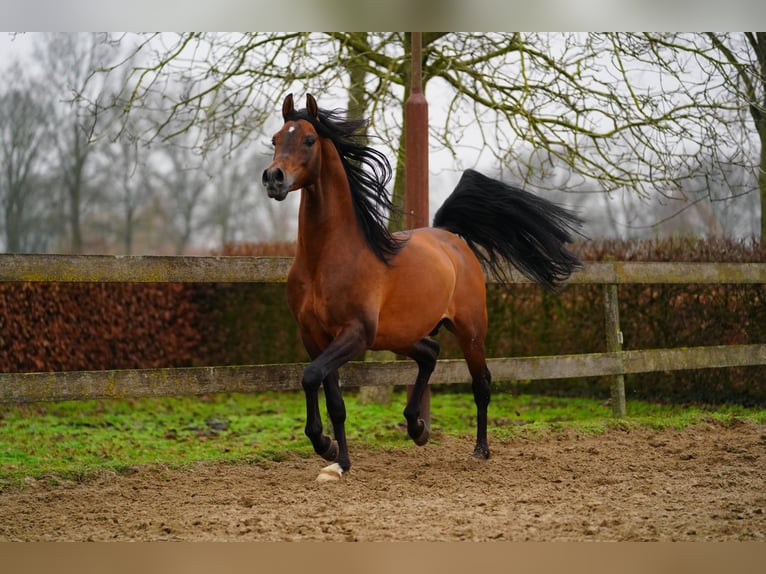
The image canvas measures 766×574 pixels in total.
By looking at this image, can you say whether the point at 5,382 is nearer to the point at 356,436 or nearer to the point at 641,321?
the point at 356,436

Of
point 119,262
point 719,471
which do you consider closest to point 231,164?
point 119,262

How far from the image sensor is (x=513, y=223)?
197 inches

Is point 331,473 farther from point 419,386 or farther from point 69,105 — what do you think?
point 69,105

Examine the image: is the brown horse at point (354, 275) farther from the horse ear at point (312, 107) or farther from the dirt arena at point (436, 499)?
the dirt arena at point (436, 499)

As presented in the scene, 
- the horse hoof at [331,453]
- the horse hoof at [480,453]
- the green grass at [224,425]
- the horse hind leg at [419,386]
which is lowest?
the green grass at [224,425]

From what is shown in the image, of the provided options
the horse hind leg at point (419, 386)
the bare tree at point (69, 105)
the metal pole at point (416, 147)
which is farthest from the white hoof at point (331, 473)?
the bare tree at point (69, 105)

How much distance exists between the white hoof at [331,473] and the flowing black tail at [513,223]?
174cm

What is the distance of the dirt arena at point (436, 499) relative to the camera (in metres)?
3.18

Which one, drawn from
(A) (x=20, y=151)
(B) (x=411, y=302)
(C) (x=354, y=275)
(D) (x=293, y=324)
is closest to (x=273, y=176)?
(C) (x=354, y=275)

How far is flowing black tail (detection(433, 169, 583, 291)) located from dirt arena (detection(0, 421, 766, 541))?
1237 millimetres

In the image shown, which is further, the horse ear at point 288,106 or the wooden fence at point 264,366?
the wooden fence at point 264,366

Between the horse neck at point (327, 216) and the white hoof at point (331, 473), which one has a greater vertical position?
the horse neck at point (327, 216)

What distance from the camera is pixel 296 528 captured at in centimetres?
320

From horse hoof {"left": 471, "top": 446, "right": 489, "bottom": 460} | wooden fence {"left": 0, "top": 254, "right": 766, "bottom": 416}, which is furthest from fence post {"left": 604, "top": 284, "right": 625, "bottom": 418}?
horse hoof {"left": 471, "top": 446, "right": 489, "bottom": 460}
